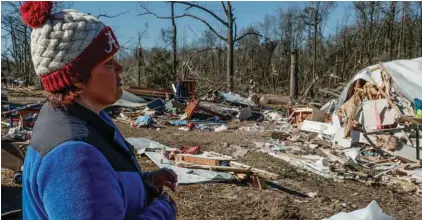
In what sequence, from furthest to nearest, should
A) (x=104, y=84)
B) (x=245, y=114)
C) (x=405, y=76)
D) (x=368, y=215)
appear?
(x=245, y=114), (x=405, y=76), (x=368, y=215), (x=104, y=84)

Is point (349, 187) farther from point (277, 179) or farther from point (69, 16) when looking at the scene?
point (69, 16)

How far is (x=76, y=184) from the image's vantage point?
1.30 metres

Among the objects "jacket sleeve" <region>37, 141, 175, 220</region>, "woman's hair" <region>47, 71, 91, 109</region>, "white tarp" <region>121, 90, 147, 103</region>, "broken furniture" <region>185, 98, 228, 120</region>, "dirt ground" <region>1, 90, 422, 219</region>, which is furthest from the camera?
"white tarp" <region>121, 90, 147, 103</region>

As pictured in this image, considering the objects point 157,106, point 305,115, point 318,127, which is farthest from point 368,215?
point 157,106

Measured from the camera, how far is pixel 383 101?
1104 centimetres

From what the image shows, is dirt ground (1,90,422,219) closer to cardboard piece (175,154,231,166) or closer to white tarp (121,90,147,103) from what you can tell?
cardboard piece (175,154,231,166)

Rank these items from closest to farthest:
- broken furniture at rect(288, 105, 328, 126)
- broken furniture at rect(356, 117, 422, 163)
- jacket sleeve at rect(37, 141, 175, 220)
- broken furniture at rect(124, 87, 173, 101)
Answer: jacket sleeve at rect(37, 141, 175, 220)
broken furniture at rect(356, 117, 422, 163)
broken furniture at rect(288, 105, 328, 126)
broken furniture at rect(124, 87, 173, 101)

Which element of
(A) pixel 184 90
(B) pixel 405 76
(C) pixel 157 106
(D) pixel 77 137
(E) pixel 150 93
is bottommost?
(C) pixel 157 106

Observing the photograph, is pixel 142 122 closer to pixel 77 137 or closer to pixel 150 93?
pixel 150 93

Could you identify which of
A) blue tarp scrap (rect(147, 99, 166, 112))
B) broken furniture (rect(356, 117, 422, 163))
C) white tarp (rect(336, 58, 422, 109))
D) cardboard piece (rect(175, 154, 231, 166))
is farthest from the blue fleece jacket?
blue tarp scrap (rect(147, 99, 166, 112))

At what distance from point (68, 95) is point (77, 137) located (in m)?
0.22

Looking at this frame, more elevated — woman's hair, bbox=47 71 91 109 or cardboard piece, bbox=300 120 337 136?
woman's hair, bbox=47 71 91 109

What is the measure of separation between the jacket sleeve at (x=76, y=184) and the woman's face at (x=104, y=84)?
0.93 ft

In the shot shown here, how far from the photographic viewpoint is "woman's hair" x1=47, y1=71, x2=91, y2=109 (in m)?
1.50
